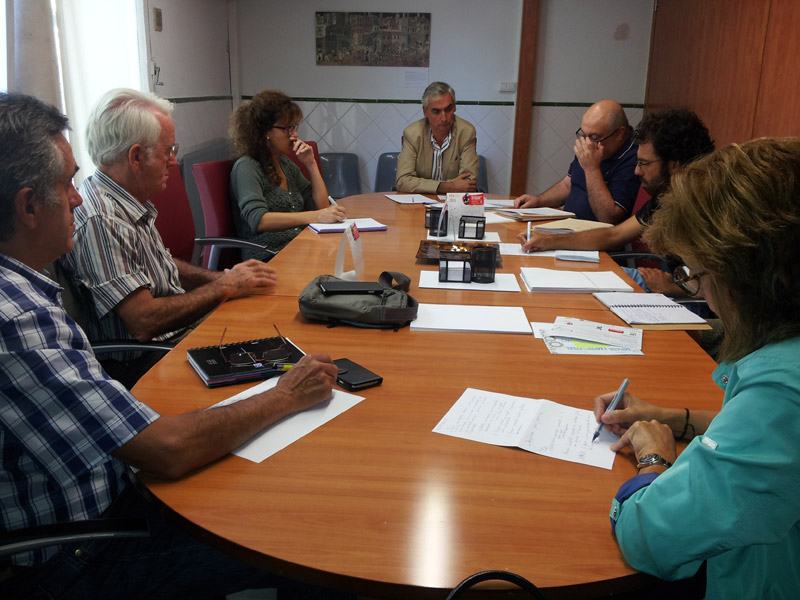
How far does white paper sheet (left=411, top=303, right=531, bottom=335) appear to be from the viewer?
1.75 m

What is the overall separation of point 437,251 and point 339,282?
28.1 inches

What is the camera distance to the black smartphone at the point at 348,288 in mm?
1801

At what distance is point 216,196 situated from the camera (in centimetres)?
318

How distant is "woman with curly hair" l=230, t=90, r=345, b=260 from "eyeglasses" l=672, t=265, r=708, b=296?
213 cm

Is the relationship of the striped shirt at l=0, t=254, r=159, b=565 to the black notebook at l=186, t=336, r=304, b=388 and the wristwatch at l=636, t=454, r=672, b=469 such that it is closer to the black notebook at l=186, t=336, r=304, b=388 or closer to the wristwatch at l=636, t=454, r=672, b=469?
the black notebook at l=186, t=336, r=304, b=388

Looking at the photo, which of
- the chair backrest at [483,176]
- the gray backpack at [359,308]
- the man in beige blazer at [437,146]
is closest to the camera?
the gray backpack at [359,308]

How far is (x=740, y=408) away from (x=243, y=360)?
0.99m

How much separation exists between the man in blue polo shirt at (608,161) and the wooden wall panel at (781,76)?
0.67m

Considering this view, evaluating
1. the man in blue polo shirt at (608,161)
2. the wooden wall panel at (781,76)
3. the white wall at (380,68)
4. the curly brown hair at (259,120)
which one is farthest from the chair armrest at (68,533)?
the white wall at (380,68)

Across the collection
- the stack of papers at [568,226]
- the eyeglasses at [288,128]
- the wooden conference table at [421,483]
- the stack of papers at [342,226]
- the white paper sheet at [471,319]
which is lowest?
the wooden conference table at [421,483]

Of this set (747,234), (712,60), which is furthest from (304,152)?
(747,234)

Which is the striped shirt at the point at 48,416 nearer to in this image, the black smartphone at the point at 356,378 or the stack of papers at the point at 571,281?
the black smartphone at the point at 356,378

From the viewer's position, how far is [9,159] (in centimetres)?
115

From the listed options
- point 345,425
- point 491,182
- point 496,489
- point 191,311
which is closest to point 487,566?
point 496,489
